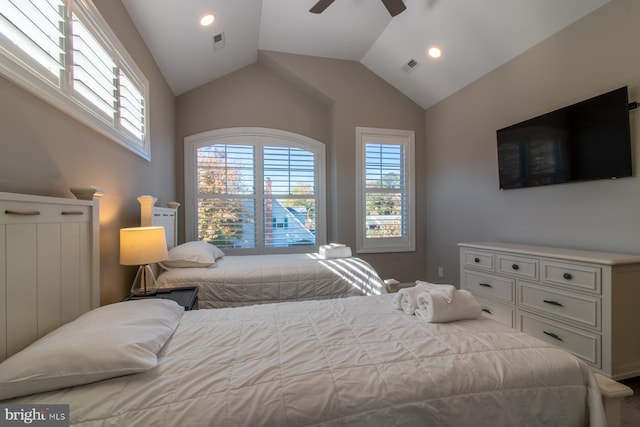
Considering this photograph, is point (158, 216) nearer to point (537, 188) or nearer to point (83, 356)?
point (83, 356)

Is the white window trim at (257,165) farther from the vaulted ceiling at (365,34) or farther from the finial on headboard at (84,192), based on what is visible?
the finial on headboard at (84,192)

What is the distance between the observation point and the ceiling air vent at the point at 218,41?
9.62 feet

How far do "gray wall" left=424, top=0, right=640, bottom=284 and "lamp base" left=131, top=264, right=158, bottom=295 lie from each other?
3.38m

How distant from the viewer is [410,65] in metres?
3.58

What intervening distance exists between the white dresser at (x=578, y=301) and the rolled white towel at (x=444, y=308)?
108 cm

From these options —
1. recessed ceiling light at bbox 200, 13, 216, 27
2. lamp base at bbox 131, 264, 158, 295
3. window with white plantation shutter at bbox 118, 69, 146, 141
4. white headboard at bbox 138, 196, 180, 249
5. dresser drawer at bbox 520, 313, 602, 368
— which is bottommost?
dresser drawer at bbox 520, 313, 602, 368

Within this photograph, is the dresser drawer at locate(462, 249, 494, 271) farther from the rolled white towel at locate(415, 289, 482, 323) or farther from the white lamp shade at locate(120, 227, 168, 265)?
the white lamp shade at locate(120, 227, 168, 265)

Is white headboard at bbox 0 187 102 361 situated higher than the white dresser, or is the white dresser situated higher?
white headboard at bbox 0 187 102 361

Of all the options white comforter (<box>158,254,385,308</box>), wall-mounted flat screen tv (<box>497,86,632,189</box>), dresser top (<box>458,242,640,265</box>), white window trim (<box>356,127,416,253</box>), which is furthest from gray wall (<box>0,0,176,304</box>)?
wall-mounted flat screen tv (<box>497,86,632,189</box>)

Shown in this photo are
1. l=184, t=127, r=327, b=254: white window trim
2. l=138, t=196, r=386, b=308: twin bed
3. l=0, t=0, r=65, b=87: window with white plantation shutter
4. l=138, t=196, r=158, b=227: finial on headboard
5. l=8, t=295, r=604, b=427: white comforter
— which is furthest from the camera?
l=184, t=127, r=327, b=254: white window trim

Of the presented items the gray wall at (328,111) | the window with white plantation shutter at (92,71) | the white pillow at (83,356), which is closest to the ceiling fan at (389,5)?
the gray wall at (328,111)

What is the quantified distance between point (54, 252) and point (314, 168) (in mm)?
3228

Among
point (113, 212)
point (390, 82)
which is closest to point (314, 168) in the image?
point (390, 82)

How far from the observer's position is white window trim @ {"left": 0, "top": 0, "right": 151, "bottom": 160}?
3.63 feet
